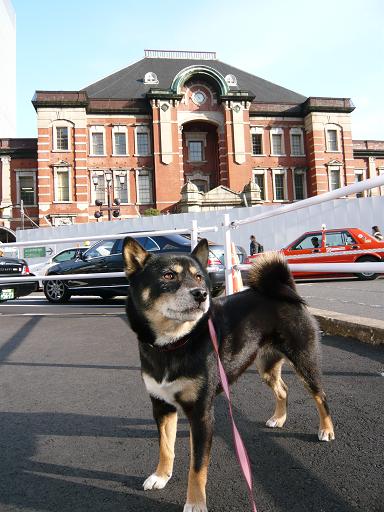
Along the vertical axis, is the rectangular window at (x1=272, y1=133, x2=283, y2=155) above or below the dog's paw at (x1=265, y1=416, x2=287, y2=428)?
above

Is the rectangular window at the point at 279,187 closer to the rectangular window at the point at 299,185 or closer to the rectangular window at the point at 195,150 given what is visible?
the rectangular window at the point at 299,185

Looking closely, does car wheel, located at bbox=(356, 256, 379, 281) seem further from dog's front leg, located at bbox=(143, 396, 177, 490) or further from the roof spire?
the roof spire

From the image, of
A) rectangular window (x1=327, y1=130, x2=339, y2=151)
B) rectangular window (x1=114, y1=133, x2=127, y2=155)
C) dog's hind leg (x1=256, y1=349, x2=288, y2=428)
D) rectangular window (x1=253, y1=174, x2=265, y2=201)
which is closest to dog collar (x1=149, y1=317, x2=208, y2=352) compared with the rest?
dog's hind leg (x1=256, y1=349, x2=288, y2=428)

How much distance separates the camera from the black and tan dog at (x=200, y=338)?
183 centimetres

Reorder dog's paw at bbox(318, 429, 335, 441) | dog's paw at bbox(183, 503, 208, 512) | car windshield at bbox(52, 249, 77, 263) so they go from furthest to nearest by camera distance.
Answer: car windshield at bbox(52, 249, 77, 263)
dog's paw at bbox(318, 429, 335, 441)
dog's paw at bbox(183, 503, 208, 512)

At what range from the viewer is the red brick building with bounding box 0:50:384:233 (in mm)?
33406

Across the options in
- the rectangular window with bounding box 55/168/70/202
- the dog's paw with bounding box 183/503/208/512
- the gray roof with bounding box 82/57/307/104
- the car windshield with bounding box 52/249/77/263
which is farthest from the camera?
the gray roof with bounding box 82/57/307/104

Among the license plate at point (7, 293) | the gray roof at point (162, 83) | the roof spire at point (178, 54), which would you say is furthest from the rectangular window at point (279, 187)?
the license plate at point (7, 293)

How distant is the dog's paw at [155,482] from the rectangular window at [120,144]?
1389 inches

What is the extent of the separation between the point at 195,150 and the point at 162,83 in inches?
275

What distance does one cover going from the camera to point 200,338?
1956 mm

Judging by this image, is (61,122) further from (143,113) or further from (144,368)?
(144,368)

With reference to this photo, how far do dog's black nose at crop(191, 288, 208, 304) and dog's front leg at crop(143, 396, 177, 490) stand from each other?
538mm

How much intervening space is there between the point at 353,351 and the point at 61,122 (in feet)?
112
